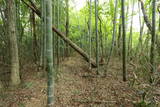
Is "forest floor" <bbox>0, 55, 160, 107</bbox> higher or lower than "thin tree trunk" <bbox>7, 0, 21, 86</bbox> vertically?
lower

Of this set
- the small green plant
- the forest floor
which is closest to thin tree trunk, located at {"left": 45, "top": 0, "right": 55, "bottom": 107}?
the forest floor

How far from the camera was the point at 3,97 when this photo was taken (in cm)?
306

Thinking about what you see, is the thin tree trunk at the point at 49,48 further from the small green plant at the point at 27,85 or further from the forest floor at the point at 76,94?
the small green plant at the point at 27,85

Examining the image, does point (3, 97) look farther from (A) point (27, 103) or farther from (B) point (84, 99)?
(B) point (84, 99)

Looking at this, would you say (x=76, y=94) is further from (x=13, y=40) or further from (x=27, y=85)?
(x=13, y=40)

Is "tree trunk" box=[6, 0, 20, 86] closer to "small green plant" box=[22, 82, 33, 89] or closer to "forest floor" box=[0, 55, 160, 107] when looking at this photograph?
"small green plant" box=[22, 82, 33, 89]

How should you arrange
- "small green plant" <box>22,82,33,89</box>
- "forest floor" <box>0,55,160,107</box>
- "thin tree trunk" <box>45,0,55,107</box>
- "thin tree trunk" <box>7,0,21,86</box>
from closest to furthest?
"thin tree trunk" <box>45,0,55,107</box> < "forest floor" <box>0,55,160,107</box> < "thin tree trunk" <box>7,0,21,86</box> < "small green plant" <box>22,82,33,89</box>

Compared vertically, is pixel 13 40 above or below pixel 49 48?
above

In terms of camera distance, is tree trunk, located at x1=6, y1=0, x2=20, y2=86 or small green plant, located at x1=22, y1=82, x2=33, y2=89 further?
small green plant, located at x1=22, y1=82, x2=33, y2=89

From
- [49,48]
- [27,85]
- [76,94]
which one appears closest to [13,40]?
[27,85]

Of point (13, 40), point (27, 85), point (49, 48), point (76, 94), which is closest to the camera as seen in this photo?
point (49, 48)

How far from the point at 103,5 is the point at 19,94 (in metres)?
6.44

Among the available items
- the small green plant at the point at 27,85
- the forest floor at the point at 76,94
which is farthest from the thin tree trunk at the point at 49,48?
the small green plant at the point at 27,85

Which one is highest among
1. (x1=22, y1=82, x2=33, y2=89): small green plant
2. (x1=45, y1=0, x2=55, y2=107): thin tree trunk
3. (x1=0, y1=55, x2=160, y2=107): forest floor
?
(x1=45, y1=0, x2=55, y2=107): thin tree trunk
